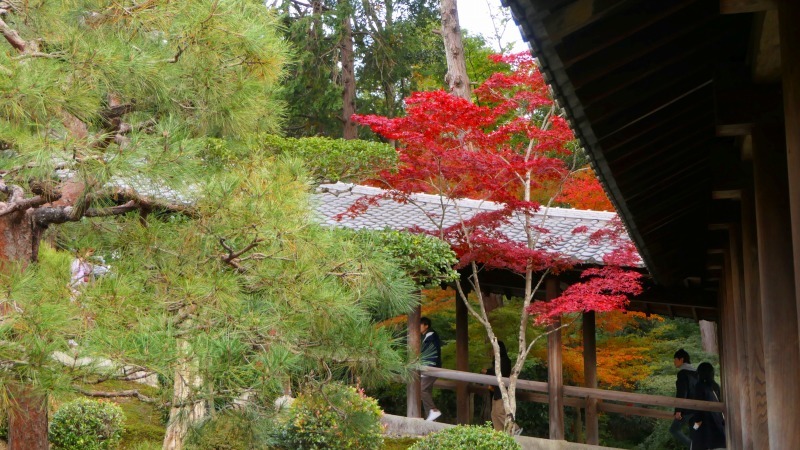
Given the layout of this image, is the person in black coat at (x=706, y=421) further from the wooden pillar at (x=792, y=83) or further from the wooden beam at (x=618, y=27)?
the wooden beam at (x=618, y=27)

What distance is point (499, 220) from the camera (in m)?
10.2

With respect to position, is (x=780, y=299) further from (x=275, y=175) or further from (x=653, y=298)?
(x=653, y=298)

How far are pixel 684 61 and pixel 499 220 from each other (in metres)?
6.87

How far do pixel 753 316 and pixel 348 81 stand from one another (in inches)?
562

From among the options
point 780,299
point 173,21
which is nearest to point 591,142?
point 780,299

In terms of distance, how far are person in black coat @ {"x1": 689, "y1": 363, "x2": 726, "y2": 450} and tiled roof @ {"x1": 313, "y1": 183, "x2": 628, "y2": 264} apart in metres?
1.71

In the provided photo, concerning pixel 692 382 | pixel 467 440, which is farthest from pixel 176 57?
pixel 692 382

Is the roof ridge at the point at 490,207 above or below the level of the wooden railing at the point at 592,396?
above

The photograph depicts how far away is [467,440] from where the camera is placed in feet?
27.3

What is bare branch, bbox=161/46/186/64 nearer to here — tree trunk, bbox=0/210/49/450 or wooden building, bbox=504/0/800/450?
tree trunk, bbox=0/210/49/450

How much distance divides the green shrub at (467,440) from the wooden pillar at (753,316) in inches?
126

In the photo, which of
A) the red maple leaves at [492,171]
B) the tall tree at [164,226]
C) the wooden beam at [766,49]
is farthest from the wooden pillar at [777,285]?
the red maple leaves at [492,171]

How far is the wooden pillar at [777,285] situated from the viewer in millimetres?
3648

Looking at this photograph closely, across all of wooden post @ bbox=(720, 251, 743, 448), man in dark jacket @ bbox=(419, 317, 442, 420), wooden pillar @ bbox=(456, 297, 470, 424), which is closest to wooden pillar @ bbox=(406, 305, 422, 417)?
man in dark jacket @ bbox=(419, 317, 442, 420)
